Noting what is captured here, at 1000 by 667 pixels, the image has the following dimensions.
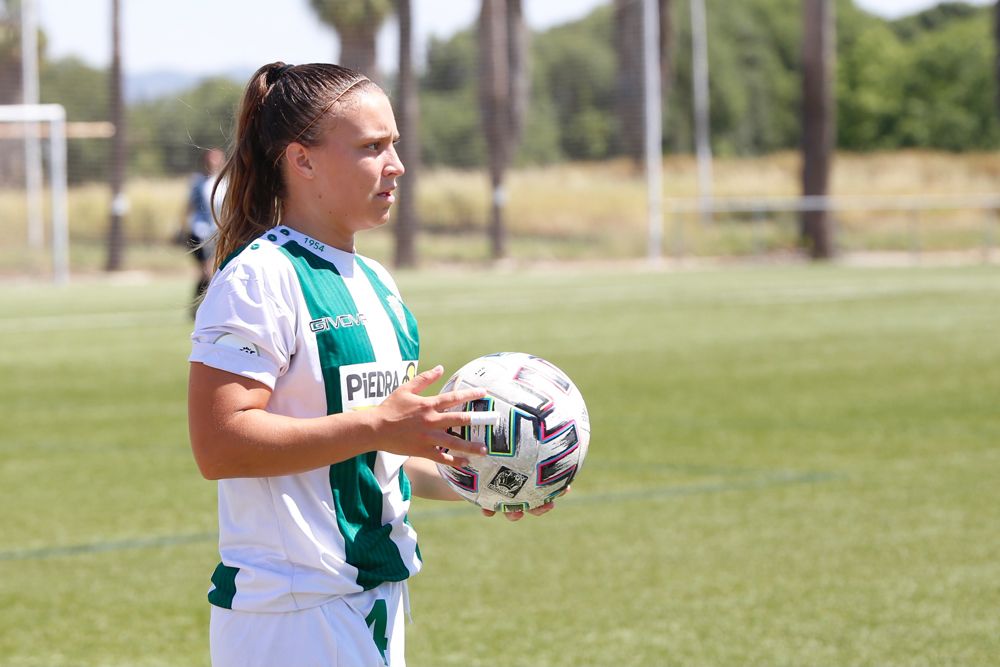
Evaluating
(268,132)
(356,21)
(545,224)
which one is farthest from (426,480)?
(356,21)

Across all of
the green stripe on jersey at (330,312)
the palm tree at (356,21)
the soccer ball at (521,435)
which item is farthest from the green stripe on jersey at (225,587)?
the palm tree at (356,21)

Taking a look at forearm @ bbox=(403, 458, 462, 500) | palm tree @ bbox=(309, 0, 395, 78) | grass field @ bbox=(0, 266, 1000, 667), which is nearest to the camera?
forearm @ bbox=(403, 458, 462, 500)

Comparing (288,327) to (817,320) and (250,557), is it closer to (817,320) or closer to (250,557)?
(250,557)

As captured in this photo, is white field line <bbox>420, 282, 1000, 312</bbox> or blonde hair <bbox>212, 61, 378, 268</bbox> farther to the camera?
white field line <bbox>420, 282, 1000, 312</bbox>

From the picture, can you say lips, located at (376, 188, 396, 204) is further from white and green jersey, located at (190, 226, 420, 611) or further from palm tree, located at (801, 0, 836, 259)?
palm tree, located at (801, 0, 836, 259)

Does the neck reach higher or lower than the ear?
lower

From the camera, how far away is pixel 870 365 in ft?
43.5

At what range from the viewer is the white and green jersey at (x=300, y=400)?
268cm

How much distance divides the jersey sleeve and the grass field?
1900 millimetres

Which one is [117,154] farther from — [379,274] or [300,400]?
[300,400]

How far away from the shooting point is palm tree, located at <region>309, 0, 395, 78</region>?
43344mm

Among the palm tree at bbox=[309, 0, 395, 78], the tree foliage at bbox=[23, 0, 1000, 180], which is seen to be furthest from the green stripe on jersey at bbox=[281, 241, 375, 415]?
the palm tree at bbox=[309, 0, 395, 78]

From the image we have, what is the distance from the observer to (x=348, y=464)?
2779mm

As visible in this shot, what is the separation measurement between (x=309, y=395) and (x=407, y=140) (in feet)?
112
